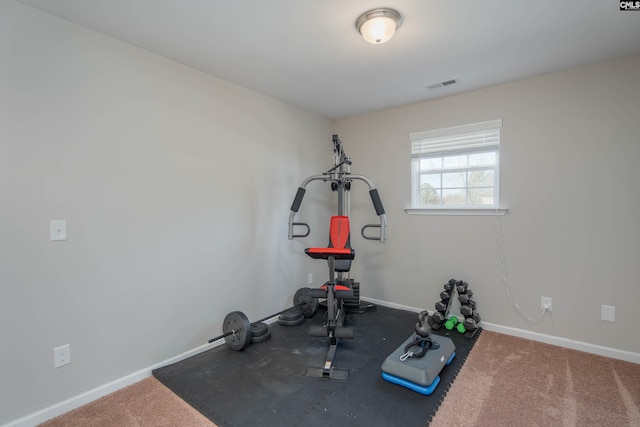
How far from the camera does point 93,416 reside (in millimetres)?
1814

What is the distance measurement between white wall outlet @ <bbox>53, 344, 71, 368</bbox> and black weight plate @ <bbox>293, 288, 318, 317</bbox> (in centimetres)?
197

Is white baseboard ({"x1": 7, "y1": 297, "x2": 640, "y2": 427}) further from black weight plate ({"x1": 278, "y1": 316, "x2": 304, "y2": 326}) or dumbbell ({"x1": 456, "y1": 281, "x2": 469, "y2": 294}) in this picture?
black weight plate ({"x1": 278, "y1": 316, "x2": 304, "y2": 326})

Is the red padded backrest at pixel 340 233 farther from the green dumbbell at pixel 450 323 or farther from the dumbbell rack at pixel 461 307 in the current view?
the green dumbbell at pixel 450 323

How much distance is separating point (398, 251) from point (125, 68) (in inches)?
123

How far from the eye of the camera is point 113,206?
2094 mm

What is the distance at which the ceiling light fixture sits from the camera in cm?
178

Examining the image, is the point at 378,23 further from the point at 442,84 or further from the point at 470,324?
the point at 470,324

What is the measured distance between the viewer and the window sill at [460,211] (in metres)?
2.97

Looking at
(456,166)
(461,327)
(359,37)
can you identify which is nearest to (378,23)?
(359,37)

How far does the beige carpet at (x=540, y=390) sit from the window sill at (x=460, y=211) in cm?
123

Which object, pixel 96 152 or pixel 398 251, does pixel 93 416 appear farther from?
pixel 398 251

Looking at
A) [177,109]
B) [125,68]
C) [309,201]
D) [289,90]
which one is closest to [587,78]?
[289,90]

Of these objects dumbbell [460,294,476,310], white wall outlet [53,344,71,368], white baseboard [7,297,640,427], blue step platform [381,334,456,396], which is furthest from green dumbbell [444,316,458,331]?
white wall outlet [53,344,71,368]

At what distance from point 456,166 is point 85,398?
367 centimetres
